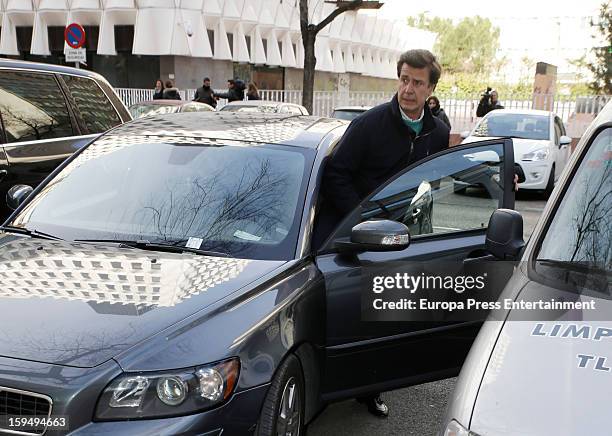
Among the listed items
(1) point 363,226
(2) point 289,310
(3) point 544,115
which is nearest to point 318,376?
(2) point 289,310

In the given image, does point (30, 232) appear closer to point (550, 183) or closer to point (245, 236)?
point (245, 236)

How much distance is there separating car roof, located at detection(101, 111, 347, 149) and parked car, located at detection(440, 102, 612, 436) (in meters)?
1.38

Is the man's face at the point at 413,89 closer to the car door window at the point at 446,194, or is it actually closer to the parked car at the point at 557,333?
the car door window at the point at 446,194

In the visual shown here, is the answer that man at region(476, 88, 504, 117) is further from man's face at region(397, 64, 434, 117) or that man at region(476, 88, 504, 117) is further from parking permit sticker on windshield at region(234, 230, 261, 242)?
parking permit sticker on windshield at region(234, 230, 261, 242)

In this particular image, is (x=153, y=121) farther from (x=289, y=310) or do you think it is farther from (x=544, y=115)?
(x=544, y=115)

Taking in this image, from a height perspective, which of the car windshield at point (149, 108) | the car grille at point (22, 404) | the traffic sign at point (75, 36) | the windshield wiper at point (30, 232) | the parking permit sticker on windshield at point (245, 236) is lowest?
the car grille at point (22, 404)

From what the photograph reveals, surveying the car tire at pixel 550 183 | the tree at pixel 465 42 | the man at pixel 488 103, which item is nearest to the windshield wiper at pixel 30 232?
the car tire at pixel 550 183

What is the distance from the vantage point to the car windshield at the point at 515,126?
43.7 feet

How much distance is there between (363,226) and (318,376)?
73 centimetres

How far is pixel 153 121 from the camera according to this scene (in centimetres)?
428

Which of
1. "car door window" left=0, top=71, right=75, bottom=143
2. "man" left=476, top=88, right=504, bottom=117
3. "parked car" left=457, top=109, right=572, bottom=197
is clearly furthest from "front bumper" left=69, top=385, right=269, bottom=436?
"man" left=476, top=88, right=504, bottom=117

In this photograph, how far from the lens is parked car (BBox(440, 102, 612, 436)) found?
6.50 feet

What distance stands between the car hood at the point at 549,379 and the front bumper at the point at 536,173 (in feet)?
34.0

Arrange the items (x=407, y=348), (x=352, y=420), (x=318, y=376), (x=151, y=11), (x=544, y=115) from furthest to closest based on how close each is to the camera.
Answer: (x=151, y=11) < (x=544, y=115) < (x=352, y=420) < (x=407, y=348) < (x=318, y=376)
